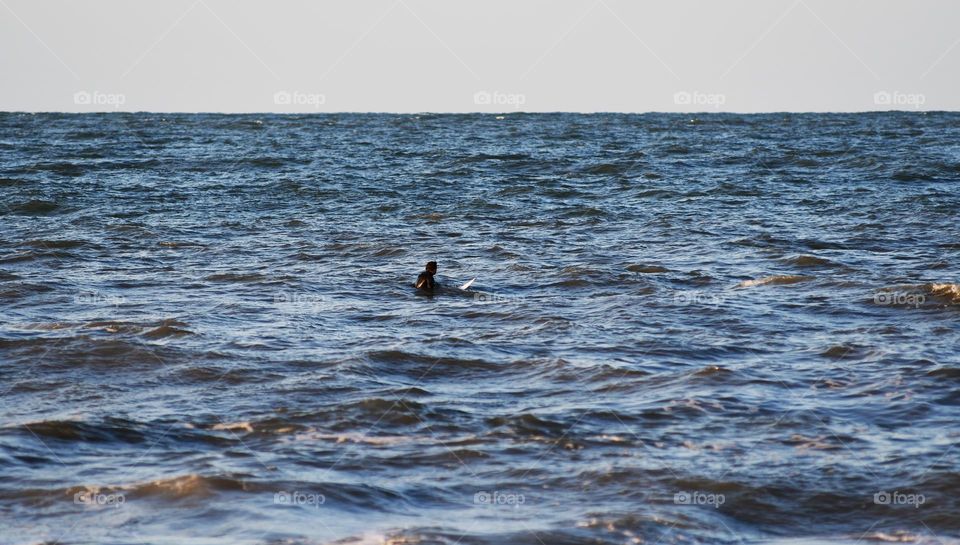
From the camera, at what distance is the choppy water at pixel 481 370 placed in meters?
8.40

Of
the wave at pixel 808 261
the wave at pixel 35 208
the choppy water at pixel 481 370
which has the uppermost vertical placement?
the wave at pixel 35 208

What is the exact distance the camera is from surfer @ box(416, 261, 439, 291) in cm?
1614

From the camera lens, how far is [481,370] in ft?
40.0

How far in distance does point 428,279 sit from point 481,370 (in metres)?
4.14

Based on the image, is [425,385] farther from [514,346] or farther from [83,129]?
[83,129]

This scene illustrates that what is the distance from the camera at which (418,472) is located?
9156mm

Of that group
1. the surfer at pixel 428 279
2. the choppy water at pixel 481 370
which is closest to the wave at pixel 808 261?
the choppy water at pixel 481 370

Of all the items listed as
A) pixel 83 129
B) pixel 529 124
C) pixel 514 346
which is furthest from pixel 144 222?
pixel 529 124

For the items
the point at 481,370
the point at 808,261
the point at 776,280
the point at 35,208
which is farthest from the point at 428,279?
the point at 35,208

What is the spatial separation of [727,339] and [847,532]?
5422mm

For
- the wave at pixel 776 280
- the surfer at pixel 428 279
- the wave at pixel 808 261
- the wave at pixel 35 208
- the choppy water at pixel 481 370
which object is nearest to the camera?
the choppy water at pixel 481 370

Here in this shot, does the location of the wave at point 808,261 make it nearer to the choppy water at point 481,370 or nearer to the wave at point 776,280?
the choppy water at point 481,370

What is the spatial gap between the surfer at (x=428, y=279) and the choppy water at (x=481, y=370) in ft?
0.60

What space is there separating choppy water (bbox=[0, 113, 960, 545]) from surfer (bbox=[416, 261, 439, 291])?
0.60ft
